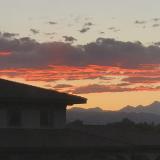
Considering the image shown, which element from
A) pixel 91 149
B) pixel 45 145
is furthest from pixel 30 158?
pixel 91 149

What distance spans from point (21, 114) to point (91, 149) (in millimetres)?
4893

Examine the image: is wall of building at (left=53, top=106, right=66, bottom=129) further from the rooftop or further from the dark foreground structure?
the rooftop

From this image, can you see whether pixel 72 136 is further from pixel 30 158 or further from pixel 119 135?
pixel 119 135

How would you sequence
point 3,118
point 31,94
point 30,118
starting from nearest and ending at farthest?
point 3,118 → point 30,118 → point 31,94

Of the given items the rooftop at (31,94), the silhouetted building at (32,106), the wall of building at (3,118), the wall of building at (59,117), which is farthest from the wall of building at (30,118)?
the wall of building at (59,117)

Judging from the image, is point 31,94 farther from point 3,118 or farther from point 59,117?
point 3,118

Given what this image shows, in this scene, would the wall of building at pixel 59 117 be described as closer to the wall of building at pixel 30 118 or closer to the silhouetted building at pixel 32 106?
the silhouetted building at pixel 32 106

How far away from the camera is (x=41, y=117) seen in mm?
37625

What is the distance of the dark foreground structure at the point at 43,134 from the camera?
33219 mm

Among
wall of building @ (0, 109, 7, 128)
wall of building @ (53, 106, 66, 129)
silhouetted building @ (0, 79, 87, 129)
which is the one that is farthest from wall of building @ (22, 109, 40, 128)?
wall of building @ (53, 106, 66, 129)

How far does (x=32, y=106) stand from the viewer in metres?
37.0

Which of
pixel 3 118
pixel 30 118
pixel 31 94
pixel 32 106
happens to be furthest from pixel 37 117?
pixel 3 118

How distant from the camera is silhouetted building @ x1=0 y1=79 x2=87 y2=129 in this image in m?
36.2

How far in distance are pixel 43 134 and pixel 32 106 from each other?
2054mm
